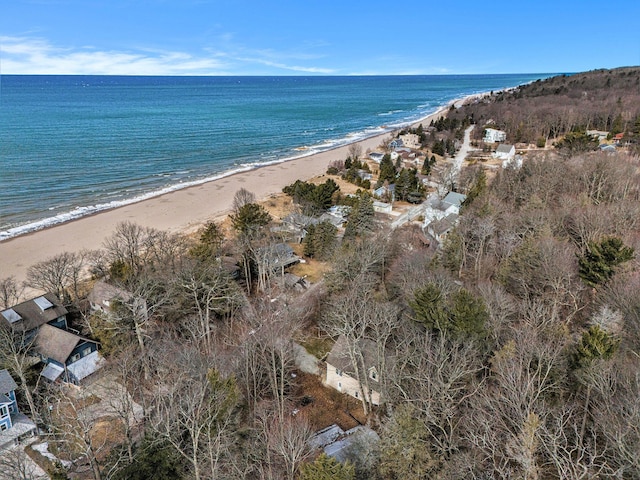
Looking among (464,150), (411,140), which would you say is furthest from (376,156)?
(464,150)

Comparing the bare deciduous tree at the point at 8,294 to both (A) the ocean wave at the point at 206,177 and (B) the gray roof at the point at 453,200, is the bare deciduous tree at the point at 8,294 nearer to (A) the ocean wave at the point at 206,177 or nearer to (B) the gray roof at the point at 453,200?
(A) the ocean wave at the point at 206,177

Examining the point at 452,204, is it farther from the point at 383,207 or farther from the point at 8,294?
the point at 8,294

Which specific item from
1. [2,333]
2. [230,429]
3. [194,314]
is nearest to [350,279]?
[194,314]

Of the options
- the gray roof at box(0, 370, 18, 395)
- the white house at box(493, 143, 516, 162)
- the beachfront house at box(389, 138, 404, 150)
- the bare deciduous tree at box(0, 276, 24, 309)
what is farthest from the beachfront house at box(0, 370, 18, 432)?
the white house at box(493, 143, 516, 162)

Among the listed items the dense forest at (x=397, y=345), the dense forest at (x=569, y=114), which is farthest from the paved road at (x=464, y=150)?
the dense forest at (x=397, y=345)

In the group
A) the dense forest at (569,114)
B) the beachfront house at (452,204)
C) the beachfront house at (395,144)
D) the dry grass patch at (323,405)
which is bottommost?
the dry grass patch at (323,405)

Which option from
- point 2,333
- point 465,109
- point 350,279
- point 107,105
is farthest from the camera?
point 107,105

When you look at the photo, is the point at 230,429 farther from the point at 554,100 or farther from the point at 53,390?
the point at 554,100

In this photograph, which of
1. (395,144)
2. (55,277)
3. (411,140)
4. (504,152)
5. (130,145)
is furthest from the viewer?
(411,140)
